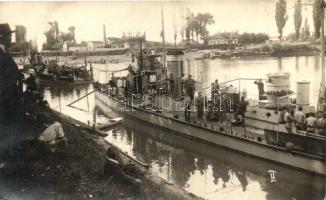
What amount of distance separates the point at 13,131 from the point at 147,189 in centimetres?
169

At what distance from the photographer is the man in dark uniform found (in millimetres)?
4379

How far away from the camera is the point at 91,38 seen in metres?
6.09

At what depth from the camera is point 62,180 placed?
14.0 ft

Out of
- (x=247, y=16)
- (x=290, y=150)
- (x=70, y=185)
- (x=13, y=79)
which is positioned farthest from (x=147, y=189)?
(x=247, y=16)

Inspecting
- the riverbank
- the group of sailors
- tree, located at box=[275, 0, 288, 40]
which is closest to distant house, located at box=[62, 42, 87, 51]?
the riverbank

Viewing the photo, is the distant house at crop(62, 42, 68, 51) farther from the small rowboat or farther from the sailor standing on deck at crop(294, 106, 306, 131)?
the sailor standing on deck at crop(294, 106, 306, 131)

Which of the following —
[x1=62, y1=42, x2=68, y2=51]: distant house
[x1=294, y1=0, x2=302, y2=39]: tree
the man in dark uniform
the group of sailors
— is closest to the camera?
the man in dark uniform

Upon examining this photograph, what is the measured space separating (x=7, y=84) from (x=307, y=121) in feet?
13.6

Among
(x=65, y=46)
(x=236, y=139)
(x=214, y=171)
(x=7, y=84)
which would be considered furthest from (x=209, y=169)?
(x=7, y=84)

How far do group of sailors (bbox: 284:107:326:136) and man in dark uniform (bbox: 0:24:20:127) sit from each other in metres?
3.89

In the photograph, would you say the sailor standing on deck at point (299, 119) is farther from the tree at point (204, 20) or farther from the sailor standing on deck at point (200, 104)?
the sailor standing on deck at point (200, 104)

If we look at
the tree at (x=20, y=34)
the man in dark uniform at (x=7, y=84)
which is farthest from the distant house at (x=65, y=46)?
the man in dark uniform at (x=7, y=84)

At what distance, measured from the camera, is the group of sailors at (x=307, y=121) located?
5488 millimetres

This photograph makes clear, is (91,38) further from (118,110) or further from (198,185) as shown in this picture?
(118,110)
